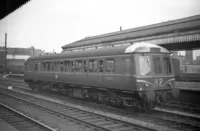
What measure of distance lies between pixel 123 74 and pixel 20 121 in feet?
17.4

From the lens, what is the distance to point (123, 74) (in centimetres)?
1039

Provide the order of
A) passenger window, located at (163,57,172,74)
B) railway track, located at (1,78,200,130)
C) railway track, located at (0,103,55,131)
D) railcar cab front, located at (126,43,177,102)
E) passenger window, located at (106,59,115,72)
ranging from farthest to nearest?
1. passenger window, located at (106,59,115,72)
2. passenger window, located at (163,57,172,74)
3. railcar cab front, located at (126,43,177,102)
4. railway track, located at (0,103,55,131)
5. railway track, located at (1,78,200,130)

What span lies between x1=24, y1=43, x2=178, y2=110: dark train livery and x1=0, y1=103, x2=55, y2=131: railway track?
4.28 metres

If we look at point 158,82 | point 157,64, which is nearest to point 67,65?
point 157,64

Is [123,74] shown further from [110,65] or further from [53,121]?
[53,121]

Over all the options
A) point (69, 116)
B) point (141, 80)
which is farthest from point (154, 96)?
point (69, 116)

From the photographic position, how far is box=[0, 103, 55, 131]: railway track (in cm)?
807

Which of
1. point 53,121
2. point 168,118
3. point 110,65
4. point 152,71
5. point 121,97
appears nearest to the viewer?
point 53,121

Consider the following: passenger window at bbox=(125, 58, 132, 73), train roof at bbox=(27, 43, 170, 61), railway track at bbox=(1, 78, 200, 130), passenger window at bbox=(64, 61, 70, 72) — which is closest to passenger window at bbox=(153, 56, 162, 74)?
train roof at bbox=(27, 43, 170, 61)

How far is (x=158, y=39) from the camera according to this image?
1627 cm

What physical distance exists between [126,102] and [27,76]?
45.4 ft

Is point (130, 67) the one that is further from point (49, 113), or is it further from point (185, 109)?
point (49, 113)

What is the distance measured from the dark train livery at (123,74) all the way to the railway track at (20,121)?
4284mm

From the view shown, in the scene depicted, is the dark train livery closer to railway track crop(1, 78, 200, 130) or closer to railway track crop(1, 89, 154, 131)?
railway track crop(1, 78, 200, 130)
